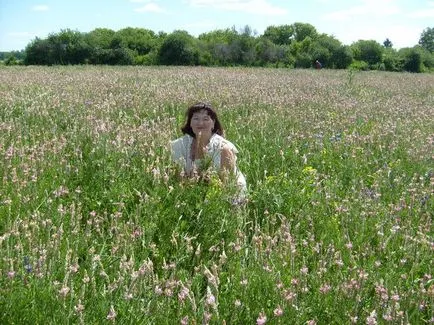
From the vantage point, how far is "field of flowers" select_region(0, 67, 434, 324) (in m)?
2.23

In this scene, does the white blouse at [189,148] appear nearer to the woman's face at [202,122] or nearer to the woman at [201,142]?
the woman at [201,142]

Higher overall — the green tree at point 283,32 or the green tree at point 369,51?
the green tree at point 283,32

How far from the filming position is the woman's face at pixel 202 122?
16.4ft

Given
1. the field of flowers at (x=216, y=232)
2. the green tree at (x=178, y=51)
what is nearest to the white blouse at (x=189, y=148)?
the field of flowers at (x=216, y=232)

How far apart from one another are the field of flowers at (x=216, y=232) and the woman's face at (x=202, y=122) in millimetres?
412

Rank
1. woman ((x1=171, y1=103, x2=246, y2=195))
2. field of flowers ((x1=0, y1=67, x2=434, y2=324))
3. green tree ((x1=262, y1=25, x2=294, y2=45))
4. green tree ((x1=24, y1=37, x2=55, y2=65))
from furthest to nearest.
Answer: green tree ((x1=262, y1=25, x2=294, y2=45))
green tree ((x1=24, y1=37, x2=55, y2=65))
woman ((x1=171, y1=103, x2=246, y2=195))
field of flowers ((x1=0, y1=67, x2=434, y2=324))

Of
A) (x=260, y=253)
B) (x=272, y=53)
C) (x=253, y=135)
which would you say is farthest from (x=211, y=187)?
(x=272, y=53)

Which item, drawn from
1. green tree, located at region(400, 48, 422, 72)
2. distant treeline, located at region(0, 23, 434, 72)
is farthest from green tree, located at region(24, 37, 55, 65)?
green tree, located at region(400, 48, 422, 72)

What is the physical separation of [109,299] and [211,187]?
5.11 ft

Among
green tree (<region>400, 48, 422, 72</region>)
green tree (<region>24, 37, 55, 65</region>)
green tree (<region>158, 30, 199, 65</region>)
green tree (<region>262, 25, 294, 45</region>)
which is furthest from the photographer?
green tree (<region>262, 25, 294, 45</region>)

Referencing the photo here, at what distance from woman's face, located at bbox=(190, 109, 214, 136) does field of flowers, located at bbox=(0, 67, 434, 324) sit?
0.41 metres

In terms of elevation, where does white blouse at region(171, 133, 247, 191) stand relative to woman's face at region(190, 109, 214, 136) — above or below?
below

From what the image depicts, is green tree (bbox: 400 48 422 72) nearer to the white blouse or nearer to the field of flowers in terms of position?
the field of flowers

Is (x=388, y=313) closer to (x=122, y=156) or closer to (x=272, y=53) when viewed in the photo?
(x=122, y=156)
